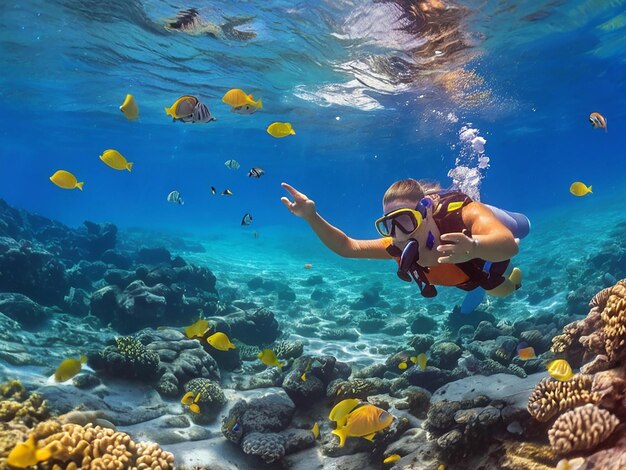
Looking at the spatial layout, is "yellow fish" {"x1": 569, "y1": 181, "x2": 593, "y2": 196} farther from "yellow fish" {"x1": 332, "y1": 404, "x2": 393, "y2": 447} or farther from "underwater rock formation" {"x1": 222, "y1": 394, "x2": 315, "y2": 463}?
"underwater rock formation" {"x1": 222, "y1": 394, "x2": 315, "y2": 463}

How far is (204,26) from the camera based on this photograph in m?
16.7

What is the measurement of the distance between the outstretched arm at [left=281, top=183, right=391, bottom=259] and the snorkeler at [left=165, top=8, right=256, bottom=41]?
13.8 m

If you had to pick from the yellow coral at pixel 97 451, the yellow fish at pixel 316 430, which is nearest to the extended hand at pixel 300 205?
the yellow coral at pixel 97 451

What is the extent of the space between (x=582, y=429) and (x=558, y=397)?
828 mm

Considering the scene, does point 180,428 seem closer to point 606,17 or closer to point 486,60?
point 486,60

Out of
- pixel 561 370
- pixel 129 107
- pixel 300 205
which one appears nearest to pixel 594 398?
pixel 561 370

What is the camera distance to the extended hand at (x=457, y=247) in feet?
9.80

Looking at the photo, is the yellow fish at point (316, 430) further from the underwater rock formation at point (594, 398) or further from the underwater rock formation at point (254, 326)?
the underwater rock formation at point (254, 326)

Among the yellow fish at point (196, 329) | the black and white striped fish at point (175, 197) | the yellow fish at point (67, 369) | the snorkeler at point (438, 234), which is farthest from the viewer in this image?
the black and white striped fish at point (175, 197)

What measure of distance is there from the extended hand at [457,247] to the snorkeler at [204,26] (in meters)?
15.6

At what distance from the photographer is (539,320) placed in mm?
12617

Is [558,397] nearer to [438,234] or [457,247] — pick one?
[438,234]

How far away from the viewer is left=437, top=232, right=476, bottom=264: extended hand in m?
2.99

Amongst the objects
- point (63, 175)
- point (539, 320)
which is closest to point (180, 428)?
point (63, 175)
